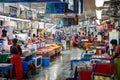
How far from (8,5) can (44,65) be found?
559 centimetres

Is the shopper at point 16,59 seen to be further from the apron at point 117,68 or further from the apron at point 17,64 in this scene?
the apron at point 117,68

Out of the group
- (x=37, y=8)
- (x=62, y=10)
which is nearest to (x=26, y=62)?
(x=62, y=10)

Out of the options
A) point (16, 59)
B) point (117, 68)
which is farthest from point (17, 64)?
point (117, 68)

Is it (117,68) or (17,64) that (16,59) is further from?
(117,68)

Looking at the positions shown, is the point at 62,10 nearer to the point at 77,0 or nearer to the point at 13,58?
the point at 77,0

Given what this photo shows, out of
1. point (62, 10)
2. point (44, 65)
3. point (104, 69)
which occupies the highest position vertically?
point (62, 10)

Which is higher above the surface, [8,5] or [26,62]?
[8,5]

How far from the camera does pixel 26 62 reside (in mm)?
12766

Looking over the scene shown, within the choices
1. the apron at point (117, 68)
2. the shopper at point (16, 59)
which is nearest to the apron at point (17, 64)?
the shopper at point (16, 59)

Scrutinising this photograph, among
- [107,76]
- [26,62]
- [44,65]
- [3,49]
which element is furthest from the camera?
[44,65]

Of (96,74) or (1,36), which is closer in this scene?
(96,74)

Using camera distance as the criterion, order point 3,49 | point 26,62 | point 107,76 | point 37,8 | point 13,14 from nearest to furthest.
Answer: point 107,76, point 26,62, point 3,49, point 13,14, point 37,8

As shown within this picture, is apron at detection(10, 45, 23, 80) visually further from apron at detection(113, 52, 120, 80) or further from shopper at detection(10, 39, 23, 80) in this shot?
apron at detection(113, 52, 120, 80)

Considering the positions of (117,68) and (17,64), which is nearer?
(117,68)
